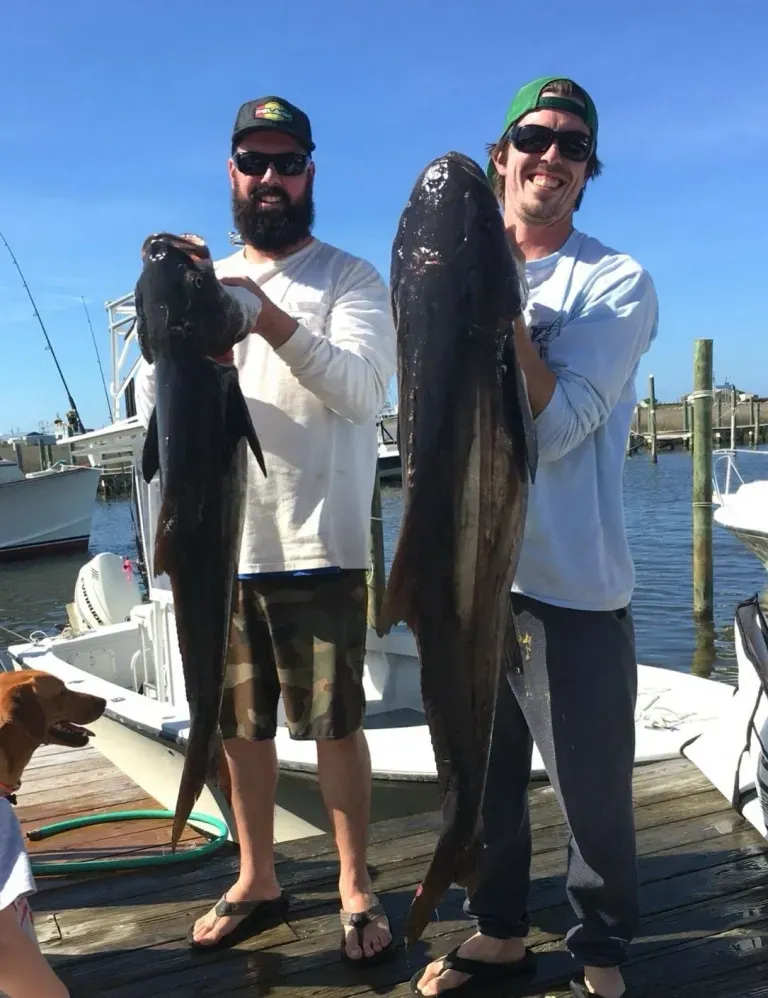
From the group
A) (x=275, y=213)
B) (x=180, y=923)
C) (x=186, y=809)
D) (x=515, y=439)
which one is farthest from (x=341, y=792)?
(x=275, y=213)

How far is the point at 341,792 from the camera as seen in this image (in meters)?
3.17

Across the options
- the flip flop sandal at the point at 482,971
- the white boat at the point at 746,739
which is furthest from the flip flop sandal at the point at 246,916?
the white boat at the point at 746,739

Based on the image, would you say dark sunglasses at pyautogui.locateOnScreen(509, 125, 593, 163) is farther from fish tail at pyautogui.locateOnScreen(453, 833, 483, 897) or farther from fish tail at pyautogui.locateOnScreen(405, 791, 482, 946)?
fish tail at pyautogui.locateOnScreen(453, 833, 483, 897)

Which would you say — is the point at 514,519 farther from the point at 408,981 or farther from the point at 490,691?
the point at 408,981

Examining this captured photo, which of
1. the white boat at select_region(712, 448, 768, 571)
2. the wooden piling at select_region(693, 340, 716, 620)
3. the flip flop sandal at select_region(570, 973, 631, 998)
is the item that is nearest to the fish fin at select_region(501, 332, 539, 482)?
the flip flop sandal at select_region(570, 973, 631, 998)

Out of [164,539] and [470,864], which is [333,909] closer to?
[470,864]

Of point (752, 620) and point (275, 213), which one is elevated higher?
point (275, 213)

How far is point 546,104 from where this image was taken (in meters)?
2.38

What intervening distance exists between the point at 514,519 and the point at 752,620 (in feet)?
6.34

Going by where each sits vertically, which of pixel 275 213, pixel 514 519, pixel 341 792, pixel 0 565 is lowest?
pixel 0 565

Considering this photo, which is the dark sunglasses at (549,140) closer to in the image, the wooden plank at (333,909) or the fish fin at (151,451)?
the fish fin at (151,451)

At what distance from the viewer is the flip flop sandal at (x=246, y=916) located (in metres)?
3.24

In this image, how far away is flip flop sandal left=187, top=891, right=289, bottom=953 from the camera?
324 cm

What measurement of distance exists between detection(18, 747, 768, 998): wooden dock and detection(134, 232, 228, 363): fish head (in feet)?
7.54
